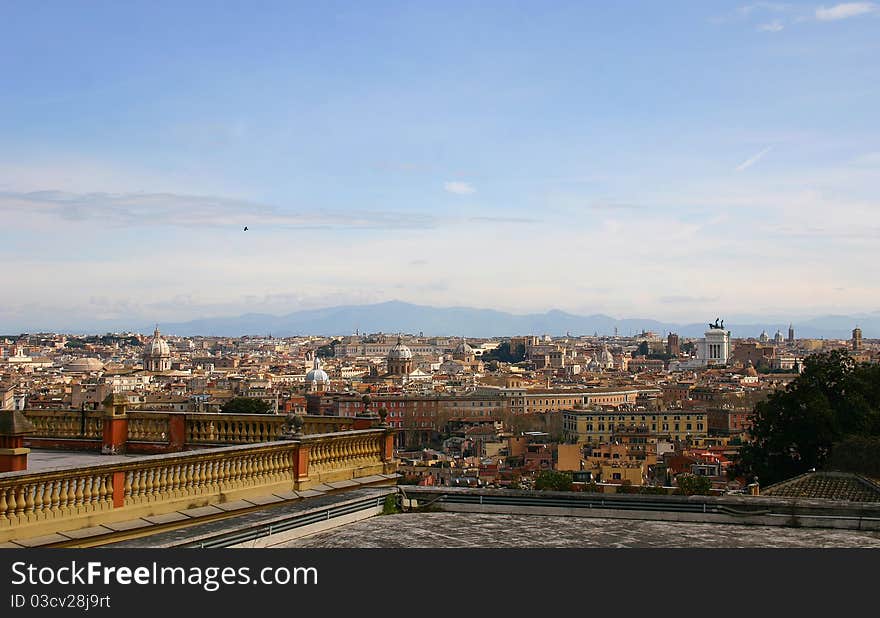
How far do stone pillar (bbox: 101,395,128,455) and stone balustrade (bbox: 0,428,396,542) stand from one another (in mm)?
3307

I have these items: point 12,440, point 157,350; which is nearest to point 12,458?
point 12,440

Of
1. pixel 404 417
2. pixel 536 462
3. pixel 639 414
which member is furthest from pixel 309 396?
pixel 536 462

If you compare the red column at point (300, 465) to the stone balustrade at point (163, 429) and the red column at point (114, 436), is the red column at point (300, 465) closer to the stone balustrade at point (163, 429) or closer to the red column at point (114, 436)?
the stone balustrade at point (163, 429)

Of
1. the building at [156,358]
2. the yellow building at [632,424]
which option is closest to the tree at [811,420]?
the yellow building at [632,424]

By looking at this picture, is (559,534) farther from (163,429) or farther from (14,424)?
(163,429)

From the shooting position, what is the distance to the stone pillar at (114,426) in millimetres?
12297

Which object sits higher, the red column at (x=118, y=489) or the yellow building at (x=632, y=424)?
the red column at (x=118, y=489)

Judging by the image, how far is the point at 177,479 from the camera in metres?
8.20

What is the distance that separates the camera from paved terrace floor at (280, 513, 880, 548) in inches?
308

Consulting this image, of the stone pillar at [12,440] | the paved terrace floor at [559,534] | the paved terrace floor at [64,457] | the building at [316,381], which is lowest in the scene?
the building at [316,381]

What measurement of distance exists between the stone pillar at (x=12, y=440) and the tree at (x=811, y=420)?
1894 centimetres

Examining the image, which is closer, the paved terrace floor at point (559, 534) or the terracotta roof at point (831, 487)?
the paved terrace floor at point (559, 534)

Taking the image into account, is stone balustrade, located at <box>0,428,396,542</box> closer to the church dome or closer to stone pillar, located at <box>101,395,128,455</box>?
stone pillar, located at <box>101,395,128,455</box>
